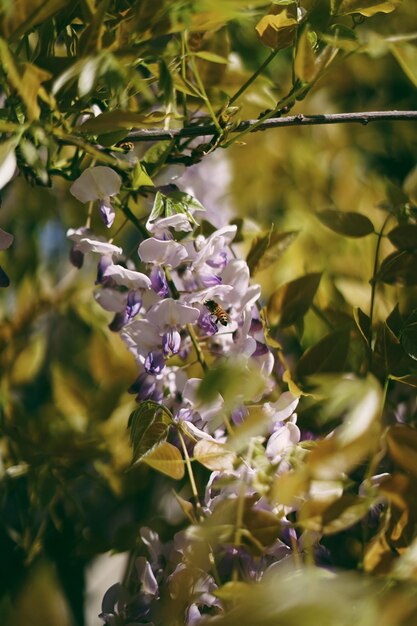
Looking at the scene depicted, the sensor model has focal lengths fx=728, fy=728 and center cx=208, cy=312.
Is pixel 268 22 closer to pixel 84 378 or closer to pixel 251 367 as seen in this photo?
pixel 251 367

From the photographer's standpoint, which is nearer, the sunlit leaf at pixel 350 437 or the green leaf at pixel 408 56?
the sunlit leaf at pixel 350 437

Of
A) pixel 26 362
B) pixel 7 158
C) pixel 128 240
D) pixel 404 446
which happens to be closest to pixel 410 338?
pixel 404 446

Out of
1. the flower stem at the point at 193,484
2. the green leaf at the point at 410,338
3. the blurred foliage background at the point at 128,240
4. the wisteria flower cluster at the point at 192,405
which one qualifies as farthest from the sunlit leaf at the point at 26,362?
the green leaf at the point at 410,338

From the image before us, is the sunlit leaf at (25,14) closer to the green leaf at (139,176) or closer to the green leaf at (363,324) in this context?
the green leaf at (139,176)

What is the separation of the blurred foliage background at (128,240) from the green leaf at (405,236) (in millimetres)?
38

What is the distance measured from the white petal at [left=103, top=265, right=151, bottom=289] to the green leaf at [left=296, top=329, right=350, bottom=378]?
15cm

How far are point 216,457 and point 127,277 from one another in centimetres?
17

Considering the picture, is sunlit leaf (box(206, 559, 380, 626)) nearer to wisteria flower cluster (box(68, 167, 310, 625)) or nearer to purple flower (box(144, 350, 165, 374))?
wisteria flower cluster (box(68, 167, 310, 625))

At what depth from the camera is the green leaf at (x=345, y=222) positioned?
0.71m

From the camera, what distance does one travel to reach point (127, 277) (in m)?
0.61

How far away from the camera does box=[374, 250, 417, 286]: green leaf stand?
67 cm

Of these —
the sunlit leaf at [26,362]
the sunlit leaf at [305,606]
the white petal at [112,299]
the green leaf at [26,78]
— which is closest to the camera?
the sunlit leaf at [305,606]

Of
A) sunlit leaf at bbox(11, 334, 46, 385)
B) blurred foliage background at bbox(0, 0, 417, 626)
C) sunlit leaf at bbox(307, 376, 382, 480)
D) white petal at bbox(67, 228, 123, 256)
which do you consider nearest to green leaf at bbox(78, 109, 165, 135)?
blurred foliage background at bbox(0, 0, 417, 626)

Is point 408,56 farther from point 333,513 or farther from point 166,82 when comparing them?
point 333,513
